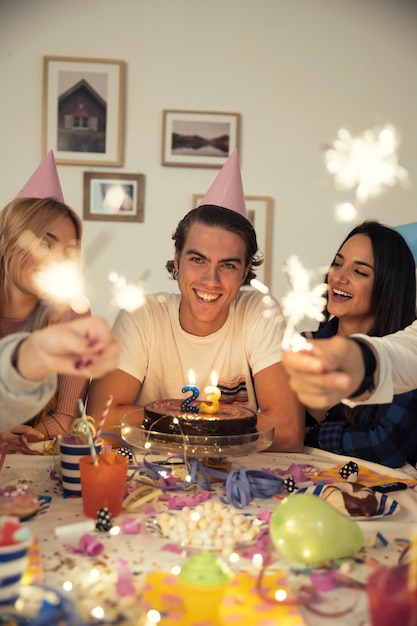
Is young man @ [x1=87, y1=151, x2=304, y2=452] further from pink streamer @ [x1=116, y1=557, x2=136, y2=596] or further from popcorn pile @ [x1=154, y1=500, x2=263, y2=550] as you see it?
pink streamer @ [x1=116, y1=557, x2=136, y2=596]

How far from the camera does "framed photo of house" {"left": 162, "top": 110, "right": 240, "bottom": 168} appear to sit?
3.78 m

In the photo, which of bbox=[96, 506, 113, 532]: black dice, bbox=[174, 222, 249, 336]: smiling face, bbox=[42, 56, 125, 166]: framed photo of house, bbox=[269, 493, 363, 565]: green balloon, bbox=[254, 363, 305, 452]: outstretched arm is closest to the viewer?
bbox=[269, 493, 363, 565]: green balloon

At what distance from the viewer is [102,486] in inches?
49.0

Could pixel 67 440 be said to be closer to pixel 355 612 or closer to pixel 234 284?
pixel 355 612

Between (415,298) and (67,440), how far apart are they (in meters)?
1.50

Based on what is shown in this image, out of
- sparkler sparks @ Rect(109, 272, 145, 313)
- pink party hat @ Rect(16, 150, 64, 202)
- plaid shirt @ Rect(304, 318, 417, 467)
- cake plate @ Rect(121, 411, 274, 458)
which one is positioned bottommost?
plaid shirt @ Rect(304, 318, 417, 467)

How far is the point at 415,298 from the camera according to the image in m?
2.47

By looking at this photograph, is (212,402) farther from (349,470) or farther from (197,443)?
(349,470)

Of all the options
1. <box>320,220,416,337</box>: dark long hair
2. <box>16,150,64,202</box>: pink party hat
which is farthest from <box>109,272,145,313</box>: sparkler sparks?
<box>320,220,416,337</box>: dark long hair

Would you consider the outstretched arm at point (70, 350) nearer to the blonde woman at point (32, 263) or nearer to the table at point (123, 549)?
the table at point (123, 549)

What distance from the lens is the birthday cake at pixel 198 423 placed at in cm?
160

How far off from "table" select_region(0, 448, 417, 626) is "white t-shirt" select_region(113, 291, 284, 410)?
2.11 feet

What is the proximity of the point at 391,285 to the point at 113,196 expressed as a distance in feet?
6.16

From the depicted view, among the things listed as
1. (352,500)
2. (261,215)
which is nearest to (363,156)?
(261,215)
